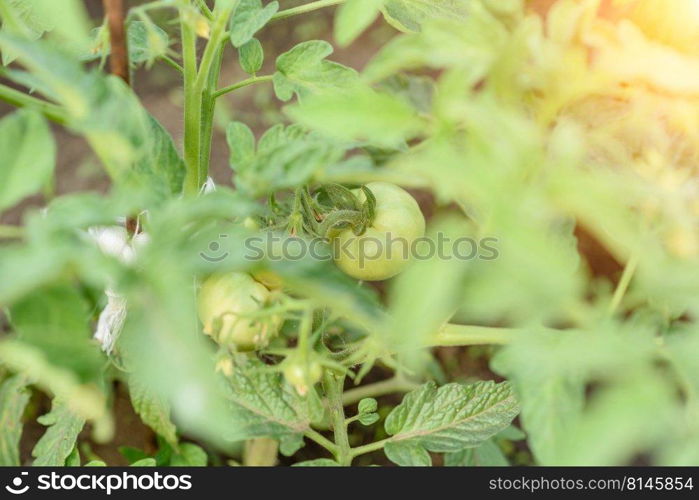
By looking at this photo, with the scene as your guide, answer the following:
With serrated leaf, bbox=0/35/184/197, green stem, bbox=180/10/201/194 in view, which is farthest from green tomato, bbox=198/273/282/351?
serrated leaf, bbox=0/35/184/197

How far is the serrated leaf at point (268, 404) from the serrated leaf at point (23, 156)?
1.36 ft

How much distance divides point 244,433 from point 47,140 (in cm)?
44

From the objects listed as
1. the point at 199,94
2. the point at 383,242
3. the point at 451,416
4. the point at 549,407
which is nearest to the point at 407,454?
Result: the point at 451,416

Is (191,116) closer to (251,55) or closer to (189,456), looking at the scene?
(251,55)

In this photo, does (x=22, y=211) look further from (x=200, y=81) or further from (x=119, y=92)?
(x=119, y=92)

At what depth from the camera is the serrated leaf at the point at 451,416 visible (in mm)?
887

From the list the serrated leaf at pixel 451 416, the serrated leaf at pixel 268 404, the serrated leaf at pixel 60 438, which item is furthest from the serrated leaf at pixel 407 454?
the serrated leaf at pixel 60 438

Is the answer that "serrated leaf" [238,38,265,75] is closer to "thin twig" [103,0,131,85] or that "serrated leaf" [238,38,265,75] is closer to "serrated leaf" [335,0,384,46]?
"thin twig" [103,0,131,85]

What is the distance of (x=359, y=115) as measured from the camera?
49 centimetres

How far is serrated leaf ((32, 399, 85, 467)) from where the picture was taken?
2.82 feet

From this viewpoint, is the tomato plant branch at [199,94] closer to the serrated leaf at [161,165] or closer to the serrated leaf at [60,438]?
the serrated leaf at [161,165]

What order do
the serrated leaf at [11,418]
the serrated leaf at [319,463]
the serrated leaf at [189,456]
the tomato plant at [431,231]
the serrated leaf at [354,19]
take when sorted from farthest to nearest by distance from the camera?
the serrated leaf at [189,456] → the serrated leaf at [319,463] → the serrated leaf at [11,418] → the serrated leaf at [354,19] → the tomato plant at [431,231]

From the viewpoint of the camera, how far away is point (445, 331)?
812mm

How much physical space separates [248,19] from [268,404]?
42cm
